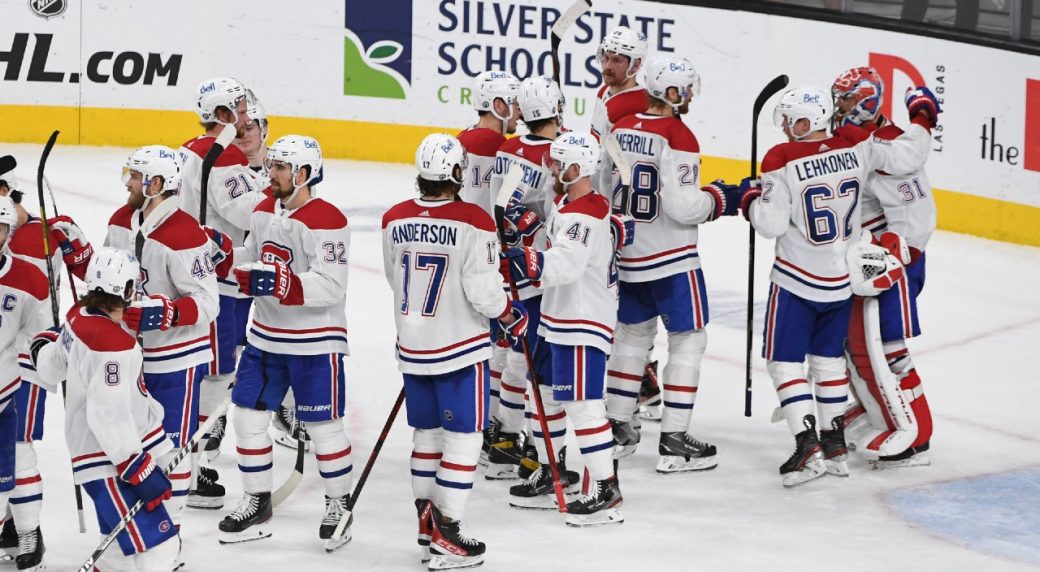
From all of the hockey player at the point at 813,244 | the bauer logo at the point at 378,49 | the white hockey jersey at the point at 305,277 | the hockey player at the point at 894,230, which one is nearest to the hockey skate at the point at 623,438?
the hockey player at the point at 813,244

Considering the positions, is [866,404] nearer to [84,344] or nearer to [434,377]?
[434,377]

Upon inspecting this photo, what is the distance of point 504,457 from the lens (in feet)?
20.2

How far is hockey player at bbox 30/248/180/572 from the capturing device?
14.5 feet

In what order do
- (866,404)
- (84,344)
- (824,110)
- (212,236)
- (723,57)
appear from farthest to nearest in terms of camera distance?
(723,57) < (866,404) < (824,110) < (212,236) < (84,344)

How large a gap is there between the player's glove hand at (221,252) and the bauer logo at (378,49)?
548 centimetres

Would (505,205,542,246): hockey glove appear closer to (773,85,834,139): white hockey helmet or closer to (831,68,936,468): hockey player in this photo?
(773,85,834,139): white hockey helmet

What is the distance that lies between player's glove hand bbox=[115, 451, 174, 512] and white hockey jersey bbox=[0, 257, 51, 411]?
674 millimetres

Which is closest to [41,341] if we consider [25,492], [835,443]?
[25,492]

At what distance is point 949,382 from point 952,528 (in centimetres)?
187

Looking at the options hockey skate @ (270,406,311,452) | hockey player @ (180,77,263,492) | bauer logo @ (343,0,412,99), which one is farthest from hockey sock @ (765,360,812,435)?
bauer logo @ (343,0,412,99)

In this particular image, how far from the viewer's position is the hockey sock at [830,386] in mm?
6055

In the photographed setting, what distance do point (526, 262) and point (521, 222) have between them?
18.4 inches

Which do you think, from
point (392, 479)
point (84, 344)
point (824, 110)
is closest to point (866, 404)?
point (824, 110)

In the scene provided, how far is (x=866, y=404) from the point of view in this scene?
6340 mm
